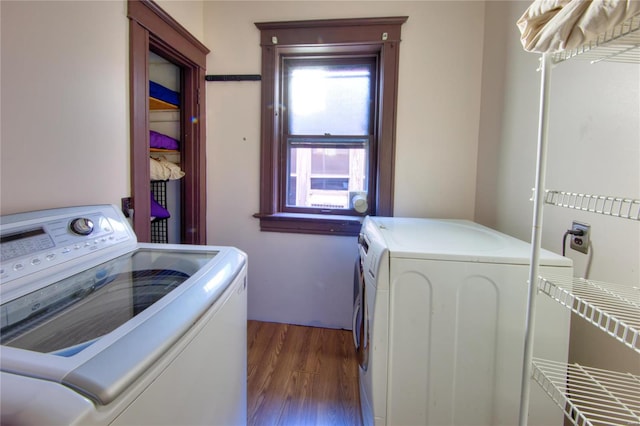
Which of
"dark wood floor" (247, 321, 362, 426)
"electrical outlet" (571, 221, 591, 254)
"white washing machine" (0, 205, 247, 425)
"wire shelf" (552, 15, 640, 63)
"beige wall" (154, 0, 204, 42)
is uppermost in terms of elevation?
"beige wall" (154, 0, 204, 42)

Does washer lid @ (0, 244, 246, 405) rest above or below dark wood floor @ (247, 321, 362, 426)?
above

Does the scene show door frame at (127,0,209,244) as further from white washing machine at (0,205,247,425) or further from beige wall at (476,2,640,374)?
beige wall at (476,2,640,374)

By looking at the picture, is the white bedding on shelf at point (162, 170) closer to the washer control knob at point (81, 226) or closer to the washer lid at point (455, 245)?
the washer control knob at point (81, 226)


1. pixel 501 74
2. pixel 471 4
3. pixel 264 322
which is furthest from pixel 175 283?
pixel 471 4

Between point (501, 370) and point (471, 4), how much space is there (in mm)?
2172

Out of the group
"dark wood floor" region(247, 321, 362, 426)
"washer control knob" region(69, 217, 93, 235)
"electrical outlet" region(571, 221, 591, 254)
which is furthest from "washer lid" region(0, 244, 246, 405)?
"electrical outlet" region(571, 221, 591, 254)

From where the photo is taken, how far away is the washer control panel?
754 mm

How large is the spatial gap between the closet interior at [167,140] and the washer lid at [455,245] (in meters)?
1.56

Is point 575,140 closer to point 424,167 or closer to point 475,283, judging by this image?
point 475,283

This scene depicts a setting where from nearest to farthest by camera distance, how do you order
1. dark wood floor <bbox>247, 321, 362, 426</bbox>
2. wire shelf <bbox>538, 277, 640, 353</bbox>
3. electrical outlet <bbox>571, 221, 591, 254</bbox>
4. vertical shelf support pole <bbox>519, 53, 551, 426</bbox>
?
1. wire shelf <bbox>538, 277, 640, 353</bbox>
2. vertical shelf support pole <bbox>519, 53, 551, 426</bbox>
3. electrical outlet <bbox>571, 221, 591, 254</bbox>
4. dark wood floor <bbox>247, 321, 362, 426</bbox>

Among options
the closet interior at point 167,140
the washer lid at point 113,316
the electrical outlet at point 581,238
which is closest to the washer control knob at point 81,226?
the washer lid at point 113,316

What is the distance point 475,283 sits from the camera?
0.98m

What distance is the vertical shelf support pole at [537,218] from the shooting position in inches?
31.0

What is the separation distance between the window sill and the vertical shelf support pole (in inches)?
49.0
